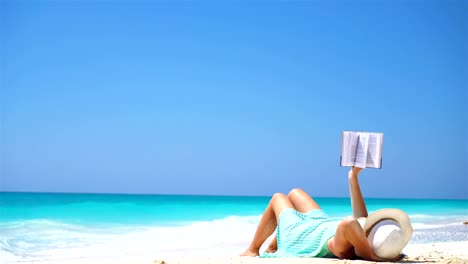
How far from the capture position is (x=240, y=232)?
13.9m

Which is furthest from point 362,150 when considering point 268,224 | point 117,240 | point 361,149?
point 117,240

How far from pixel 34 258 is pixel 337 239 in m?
5.31

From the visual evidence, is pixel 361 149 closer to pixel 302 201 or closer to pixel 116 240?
pixel 302 201

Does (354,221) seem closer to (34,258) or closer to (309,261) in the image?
(309,261)

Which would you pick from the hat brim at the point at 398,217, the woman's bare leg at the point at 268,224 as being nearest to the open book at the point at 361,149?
the hat brim at the point at 398,217

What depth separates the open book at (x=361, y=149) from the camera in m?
4.92

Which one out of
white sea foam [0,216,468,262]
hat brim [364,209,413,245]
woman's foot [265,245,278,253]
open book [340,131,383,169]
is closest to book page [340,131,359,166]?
open book [340,131,383,169]

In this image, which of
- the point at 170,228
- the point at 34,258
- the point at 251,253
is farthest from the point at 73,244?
the point at 251,253

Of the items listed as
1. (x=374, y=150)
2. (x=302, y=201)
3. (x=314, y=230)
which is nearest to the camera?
(x=374, y=150)

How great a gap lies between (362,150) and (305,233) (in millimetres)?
921

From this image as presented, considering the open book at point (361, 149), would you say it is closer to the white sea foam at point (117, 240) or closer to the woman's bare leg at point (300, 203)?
the woman's bare leg at point (300, 203)

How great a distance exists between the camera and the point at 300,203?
18.7 ft

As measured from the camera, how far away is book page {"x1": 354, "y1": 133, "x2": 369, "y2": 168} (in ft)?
16.3

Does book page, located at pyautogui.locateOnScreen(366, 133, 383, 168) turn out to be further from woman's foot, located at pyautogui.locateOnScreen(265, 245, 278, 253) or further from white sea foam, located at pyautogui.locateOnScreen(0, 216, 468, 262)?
white sea foam, located at pyautogui.locateOnScreen(0, 216, 468, 262)
